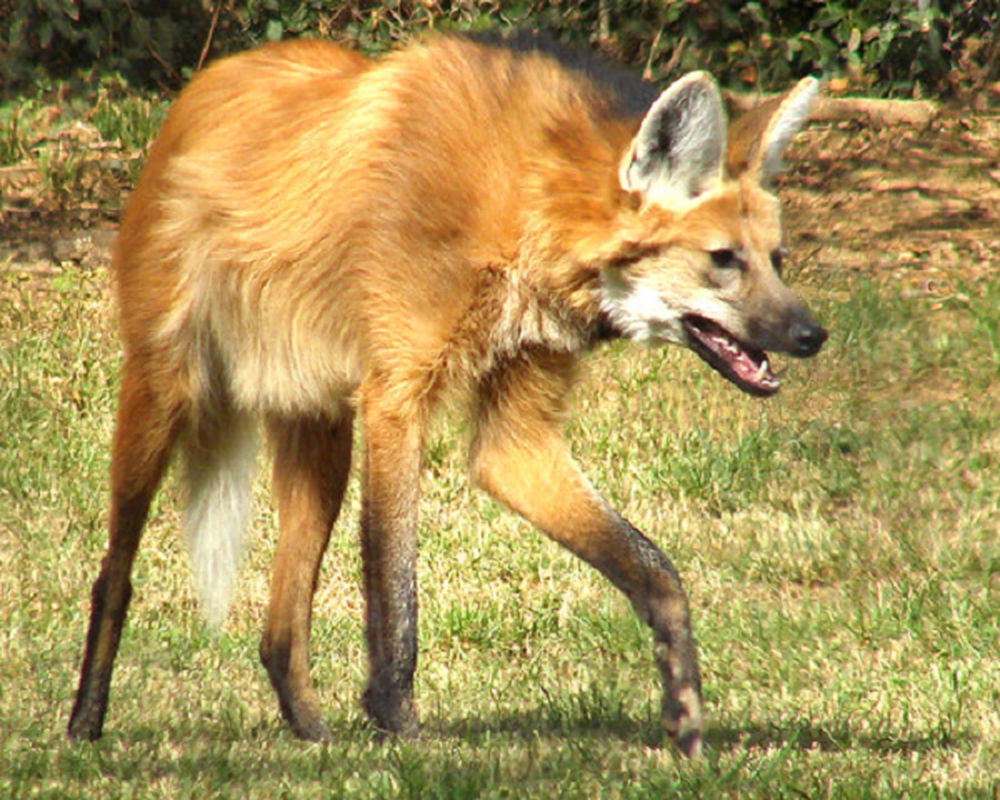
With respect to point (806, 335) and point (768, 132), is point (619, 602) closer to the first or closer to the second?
point (806, 335)

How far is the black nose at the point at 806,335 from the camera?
3594 mm

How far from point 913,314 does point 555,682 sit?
2.65 metres

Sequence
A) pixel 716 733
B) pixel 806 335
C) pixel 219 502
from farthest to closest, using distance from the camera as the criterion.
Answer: pixel 219 502 → pixel 716 733 → pixel 806 335

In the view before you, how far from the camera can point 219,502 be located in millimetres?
4449

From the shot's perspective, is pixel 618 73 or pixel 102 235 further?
pixel 102 235

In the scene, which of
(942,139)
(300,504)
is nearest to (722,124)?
(300,504)

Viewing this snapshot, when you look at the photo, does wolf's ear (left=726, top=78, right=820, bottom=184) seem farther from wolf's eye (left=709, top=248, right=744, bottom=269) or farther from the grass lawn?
the grass lawn

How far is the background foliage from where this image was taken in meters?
7.53

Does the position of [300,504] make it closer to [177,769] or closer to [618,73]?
[177,769]

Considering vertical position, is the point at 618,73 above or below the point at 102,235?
above

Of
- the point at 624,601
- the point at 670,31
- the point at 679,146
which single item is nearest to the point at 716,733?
the point at 624,601

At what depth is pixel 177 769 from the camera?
11.3 ft

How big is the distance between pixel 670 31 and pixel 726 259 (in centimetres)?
431

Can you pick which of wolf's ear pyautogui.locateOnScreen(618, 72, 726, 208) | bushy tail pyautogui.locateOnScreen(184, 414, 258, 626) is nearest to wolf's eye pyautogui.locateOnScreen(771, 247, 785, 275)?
wolf's ear pyautogui.locateOnScreen(618, 72, 726, 208)
